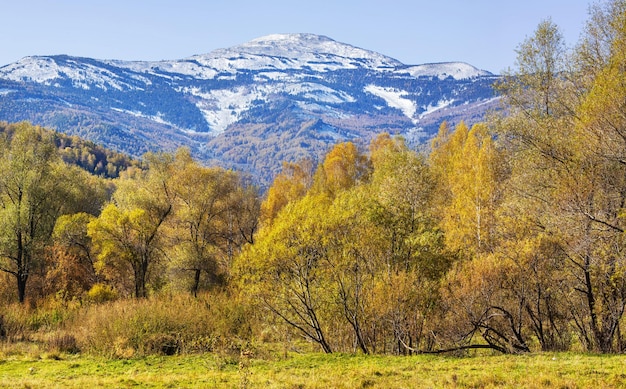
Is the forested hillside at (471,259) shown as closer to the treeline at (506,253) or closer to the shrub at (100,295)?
the treeline at (506,253)

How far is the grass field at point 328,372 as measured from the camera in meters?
14.6

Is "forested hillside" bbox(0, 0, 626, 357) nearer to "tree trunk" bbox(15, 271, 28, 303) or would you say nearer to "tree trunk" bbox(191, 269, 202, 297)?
"tree trunk" bbox(15, 271, 28, 303)

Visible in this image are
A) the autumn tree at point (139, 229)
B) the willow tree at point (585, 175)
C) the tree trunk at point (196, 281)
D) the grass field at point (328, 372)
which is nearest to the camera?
the grass field at point (328, 372)


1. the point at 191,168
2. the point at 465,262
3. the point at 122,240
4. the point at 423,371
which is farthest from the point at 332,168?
the point at 423,371

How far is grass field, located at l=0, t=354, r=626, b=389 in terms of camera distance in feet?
47.9

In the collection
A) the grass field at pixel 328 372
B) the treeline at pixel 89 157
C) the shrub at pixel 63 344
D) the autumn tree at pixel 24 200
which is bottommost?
the shrub at pixel 63 344

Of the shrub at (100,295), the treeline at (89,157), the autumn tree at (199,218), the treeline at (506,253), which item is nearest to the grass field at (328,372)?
the treeline at (506,253)

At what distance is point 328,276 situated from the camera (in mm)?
25656

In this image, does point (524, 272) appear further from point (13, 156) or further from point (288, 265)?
point (13, 156)

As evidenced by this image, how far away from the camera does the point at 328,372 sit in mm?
17453

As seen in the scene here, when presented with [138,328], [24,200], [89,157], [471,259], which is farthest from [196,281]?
[89,157]

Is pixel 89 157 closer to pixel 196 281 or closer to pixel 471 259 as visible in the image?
pixel 196 281

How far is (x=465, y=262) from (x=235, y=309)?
15.1m

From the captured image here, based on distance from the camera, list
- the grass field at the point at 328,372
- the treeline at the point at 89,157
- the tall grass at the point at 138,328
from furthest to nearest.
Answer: the treeline at the point at 89,157
the tall grass at the point at 138,328
the grass field at the point at 328,372
